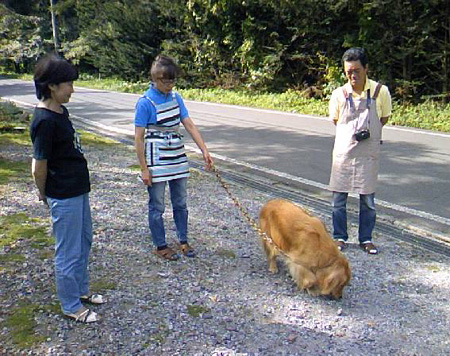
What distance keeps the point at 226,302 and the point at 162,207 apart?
3.69 feet

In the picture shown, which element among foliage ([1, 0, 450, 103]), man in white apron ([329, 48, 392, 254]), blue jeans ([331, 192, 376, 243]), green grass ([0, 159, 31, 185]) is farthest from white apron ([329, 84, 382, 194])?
foliage ([1, 0, 450, 103])

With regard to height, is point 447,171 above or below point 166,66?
below

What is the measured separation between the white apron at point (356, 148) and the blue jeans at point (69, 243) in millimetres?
2453

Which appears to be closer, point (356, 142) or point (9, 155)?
point (356, 142)

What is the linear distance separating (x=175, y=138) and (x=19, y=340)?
6.58ft

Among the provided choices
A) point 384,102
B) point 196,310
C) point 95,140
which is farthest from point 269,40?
point 196,310

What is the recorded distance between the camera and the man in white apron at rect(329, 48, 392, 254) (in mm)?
4598

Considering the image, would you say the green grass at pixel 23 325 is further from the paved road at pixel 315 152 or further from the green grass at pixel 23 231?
the paved road at pixel 315 152

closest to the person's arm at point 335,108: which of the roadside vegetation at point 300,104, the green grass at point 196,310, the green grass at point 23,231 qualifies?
the green grass at point 196,310

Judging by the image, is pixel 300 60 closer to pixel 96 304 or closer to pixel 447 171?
pixel 447 171

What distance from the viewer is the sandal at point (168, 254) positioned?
4602 mm

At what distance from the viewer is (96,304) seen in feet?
12.4

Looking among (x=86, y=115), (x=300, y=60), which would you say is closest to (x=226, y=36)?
(x=300, y=60)

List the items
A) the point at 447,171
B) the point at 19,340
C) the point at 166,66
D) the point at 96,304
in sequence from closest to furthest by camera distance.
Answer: the point at 19,340 → the point at 96,304 → the point at 166,66 → the point at 447,171
